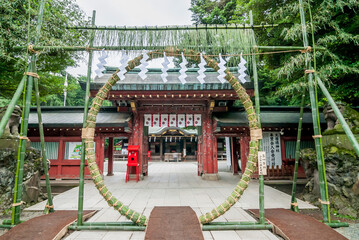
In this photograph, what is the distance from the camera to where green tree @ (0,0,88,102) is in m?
5.83

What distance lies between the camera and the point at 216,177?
28.5ft

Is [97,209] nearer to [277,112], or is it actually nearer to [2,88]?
[2,88]

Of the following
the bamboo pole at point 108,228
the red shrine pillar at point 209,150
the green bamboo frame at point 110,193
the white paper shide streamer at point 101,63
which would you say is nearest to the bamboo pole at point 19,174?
the bamboo pole at point 108,228

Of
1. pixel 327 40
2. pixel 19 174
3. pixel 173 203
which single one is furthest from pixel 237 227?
pixel 327 40

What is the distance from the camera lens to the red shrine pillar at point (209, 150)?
8742mm

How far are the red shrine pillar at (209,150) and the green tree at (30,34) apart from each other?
6288 millimetres

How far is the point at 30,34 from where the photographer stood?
494 cm

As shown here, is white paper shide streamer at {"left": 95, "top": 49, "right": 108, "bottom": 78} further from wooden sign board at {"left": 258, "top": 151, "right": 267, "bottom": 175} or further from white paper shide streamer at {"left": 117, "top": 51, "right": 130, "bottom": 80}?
wooden sign board at {"left": 258, "top": 151, "right": 267, "bottom": 175}

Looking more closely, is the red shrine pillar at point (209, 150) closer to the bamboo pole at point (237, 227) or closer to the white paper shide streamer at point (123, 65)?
the bamboo pole at point (237, 227)

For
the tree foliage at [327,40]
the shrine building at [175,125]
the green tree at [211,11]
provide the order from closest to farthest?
the tree foliage at [327,40] < the shrine building at [175,125] < the green tree at [211,11]

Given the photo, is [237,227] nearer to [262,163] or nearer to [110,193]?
[262,163]

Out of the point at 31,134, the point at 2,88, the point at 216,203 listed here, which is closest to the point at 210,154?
the point at 216,203

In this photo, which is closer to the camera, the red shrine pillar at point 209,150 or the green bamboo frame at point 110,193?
the green bamboo frame at point 110,193

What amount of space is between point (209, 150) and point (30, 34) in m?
7.86
